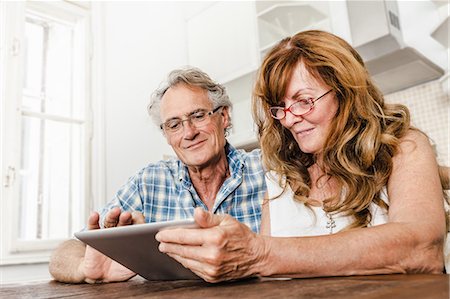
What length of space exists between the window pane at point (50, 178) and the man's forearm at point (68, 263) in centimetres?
152

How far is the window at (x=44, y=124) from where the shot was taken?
2.62 m

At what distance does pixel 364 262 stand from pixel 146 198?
45.1 inches

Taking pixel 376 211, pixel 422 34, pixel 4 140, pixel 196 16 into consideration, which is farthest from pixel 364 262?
pixel 196 16

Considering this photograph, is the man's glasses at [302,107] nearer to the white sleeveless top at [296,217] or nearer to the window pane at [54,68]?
the white sleeveless top at [296,217]

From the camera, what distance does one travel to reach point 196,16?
12.4 ft

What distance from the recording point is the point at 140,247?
846 millimetres

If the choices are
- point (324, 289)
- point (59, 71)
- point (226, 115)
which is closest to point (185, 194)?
point (226, 115)

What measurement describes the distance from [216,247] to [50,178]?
8.37 ft

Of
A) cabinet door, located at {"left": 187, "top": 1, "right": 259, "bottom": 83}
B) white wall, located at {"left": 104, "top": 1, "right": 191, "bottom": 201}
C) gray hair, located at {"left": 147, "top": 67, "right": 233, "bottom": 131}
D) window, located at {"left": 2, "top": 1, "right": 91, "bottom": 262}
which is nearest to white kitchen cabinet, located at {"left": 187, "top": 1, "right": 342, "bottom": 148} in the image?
cabinet door, located at {"left": 187, "top": 1, "right": 259, "bottom": 83}

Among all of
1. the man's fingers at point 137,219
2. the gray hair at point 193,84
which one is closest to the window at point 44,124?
the gray hair at point 193,84

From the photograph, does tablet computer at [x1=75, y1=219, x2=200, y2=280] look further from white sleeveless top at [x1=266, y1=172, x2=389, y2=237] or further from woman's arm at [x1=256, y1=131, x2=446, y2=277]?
white sleeveless top at [x1=266, y1=172, x2=389, y2=237]

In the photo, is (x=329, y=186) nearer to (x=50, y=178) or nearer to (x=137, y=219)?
(x=137, y=219)

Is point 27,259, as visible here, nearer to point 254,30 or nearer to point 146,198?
point 146,198

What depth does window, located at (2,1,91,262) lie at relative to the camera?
2615mm
